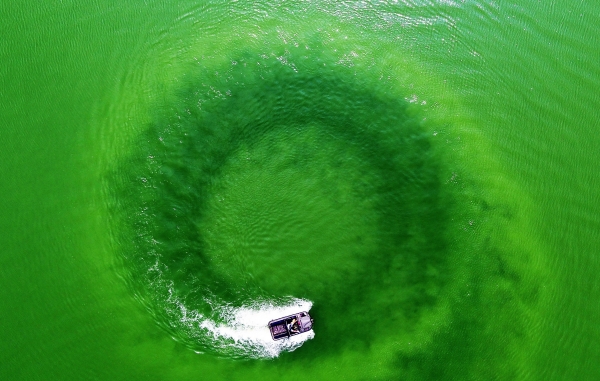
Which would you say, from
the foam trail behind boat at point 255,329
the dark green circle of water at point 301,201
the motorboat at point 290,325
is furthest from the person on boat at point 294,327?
the dark green circle of water at point 301,201

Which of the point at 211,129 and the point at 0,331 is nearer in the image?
the point at 0,331

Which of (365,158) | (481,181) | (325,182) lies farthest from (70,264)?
(481,181)

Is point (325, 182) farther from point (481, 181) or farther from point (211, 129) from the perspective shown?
point (481, 181)

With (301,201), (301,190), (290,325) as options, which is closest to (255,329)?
(290,325)

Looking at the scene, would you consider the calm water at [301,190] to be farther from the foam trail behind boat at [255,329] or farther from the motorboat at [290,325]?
the motorboat at [290,325]

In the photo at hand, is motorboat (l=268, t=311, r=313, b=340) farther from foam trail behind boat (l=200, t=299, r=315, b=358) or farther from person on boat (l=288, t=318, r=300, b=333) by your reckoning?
foam trail behind boat (l=200, t=299, r=315, b=358)
